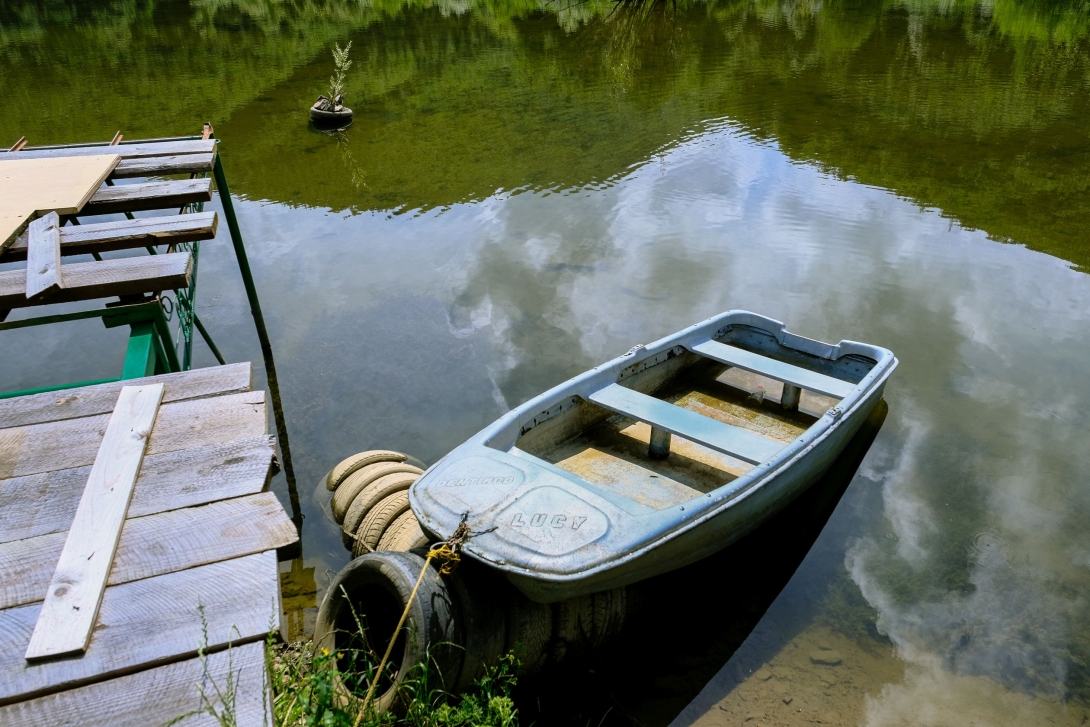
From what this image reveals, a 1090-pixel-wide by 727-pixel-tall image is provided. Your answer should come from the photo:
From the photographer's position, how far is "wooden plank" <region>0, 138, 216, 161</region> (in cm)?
590

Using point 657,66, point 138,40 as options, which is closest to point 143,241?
point 657,66

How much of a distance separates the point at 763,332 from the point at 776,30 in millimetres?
20926

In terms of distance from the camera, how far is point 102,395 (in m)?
3.05

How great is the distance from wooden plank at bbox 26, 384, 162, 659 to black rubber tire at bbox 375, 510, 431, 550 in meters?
2.16

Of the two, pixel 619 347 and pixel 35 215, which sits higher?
pixel 35 215

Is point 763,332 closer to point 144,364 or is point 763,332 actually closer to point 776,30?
point 144,364

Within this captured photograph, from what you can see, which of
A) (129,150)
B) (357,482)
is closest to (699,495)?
(357,482)

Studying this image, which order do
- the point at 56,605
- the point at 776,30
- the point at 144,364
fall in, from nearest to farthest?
the point at 56,605 < the point at 144,364 < the point at 776,30

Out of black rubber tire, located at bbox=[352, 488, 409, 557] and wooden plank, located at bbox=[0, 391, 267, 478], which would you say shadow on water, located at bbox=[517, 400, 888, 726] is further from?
wooden plank, located at bbox=[0, 391, 267, 478]

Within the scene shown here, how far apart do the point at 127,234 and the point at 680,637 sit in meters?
4.25

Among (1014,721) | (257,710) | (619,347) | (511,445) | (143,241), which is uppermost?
(143,241)

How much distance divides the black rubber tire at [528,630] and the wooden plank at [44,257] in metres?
2.77

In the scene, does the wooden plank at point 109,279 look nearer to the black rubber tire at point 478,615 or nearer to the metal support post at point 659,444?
the black rubber tire at point 478,615

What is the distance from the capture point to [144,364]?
148 inches
